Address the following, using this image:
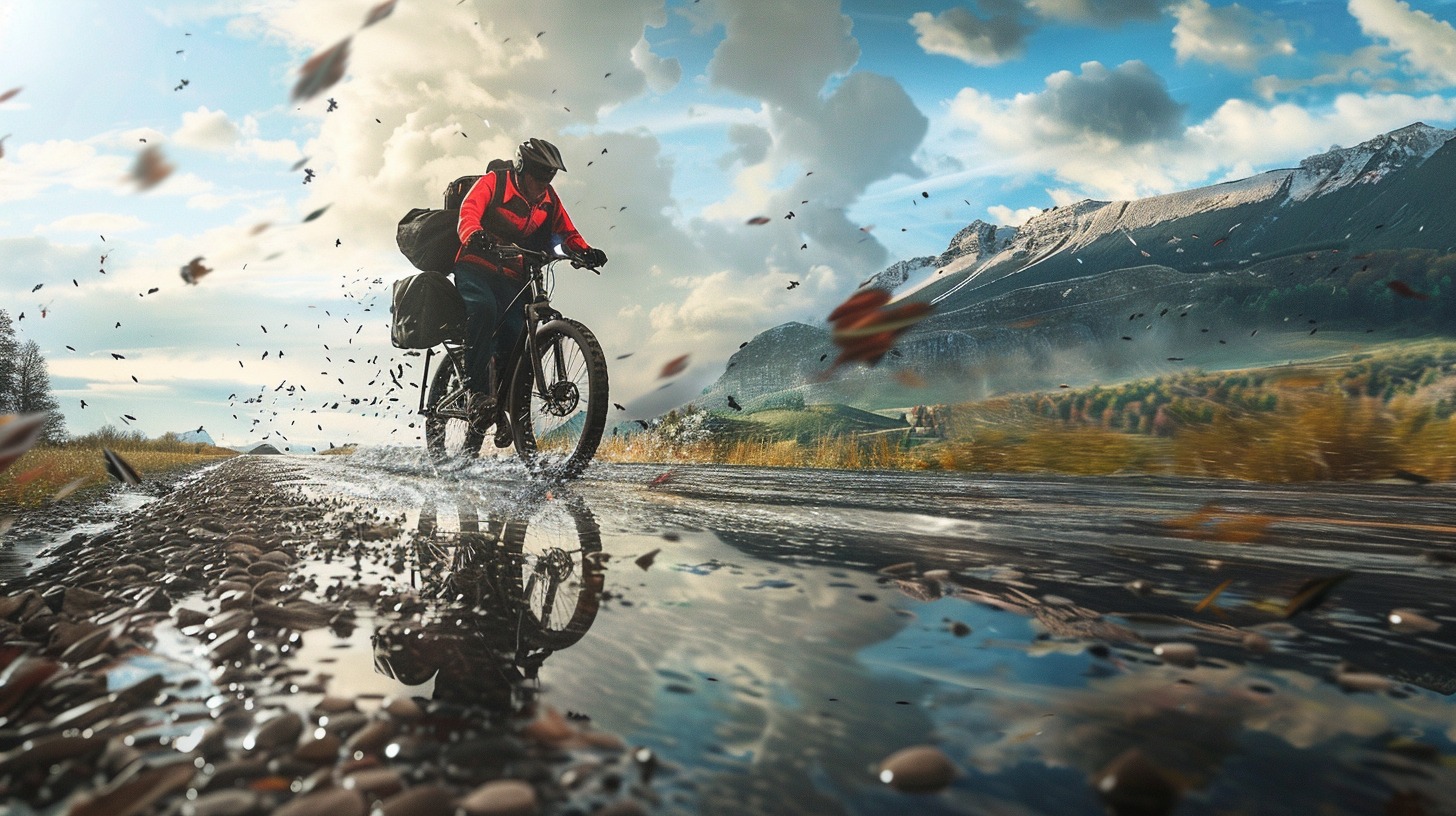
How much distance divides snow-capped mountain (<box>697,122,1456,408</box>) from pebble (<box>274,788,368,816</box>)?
6419 millimetres

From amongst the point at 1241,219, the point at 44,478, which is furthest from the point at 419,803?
the point at 1241,219

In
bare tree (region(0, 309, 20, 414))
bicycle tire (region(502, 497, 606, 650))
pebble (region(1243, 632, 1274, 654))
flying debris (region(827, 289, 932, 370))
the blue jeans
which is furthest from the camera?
bare tree (region(0, 309, 20, 414))

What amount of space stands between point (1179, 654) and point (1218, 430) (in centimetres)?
962

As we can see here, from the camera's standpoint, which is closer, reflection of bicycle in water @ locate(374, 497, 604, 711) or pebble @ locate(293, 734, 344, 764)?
pebble @ locate(293, 734, 344, 764)

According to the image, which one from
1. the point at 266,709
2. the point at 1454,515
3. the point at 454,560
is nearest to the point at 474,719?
the point at 266,709

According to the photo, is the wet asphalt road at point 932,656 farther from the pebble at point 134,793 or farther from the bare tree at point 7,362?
the bare tree at point 7,362

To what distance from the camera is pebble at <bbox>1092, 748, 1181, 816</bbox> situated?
3.12ft

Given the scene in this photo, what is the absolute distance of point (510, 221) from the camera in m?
6.69

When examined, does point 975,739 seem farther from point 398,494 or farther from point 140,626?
point 398,494

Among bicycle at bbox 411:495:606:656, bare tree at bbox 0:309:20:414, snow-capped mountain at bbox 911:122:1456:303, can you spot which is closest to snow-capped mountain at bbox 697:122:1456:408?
snow-capped mountain at bbox 911:122:1456:303

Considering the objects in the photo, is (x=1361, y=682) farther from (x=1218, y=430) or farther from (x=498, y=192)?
(x=1218, y=430)

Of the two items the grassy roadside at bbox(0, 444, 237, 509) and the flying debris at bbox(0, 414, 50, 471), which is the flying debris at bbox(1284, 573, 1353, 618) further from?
the grassy roadside at bbox(0, 444, 237, 509)

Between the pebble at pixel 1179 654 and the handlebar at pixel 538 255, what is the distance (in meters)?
5.63

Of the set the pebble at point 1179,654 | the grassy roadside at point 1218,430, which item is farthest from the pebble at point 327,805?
the grassy roadside at point 1218,430
